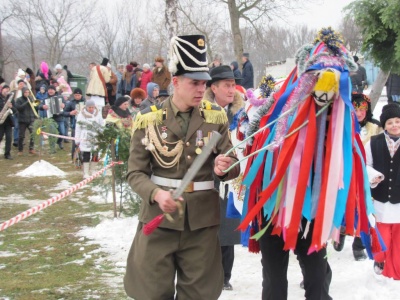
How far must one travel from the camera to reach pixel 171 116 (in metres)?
3.61

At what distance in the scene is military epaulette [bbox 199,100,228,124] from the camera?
3648 mm

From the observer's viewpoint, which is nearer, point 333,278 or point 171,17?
point 333,278

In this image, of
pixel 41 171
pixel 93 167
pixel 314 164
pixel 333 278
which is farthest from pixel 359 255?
pixel 41 171

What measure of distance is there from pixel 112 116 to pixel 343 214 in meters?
6.47

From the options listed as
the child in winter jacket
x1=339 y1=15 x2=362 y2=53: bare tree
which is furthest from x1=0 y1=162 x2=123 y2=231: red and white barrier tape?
the child in winter jacket

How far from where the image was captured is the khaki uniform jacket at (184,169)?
138 inches

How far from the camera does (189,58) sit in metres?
3.52

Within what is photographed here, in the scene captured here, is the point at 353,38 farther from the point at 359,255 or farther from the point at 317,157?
the point at 317,157

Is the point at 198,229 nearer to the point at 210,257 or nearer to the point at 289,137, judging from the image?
the point at 210,257

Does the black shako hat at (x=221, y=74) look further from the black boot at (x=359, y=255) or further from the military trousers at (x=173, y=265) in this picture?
the black boot at (x=359, y=255)

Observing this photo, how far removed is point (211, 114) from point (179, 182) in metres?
0.50

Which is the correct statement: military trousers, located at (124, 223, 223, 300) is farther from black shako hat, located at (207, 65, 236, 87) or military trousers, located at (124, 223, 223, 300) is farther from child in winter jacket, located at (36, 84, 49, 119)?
child in winter jacket, located at (36, 84, 49, 119)

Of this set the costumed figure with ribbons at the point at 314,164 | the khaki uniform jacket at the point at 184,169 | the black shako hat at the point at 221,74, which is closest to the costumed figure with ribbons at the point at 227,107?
the black shako hat at the point at 221,74

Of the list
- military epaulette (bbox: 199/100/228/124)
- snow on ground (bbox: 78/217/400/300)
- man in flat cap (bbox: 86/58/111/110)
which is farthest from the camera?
man in flat cap (bbox: 86/58/111/110)
